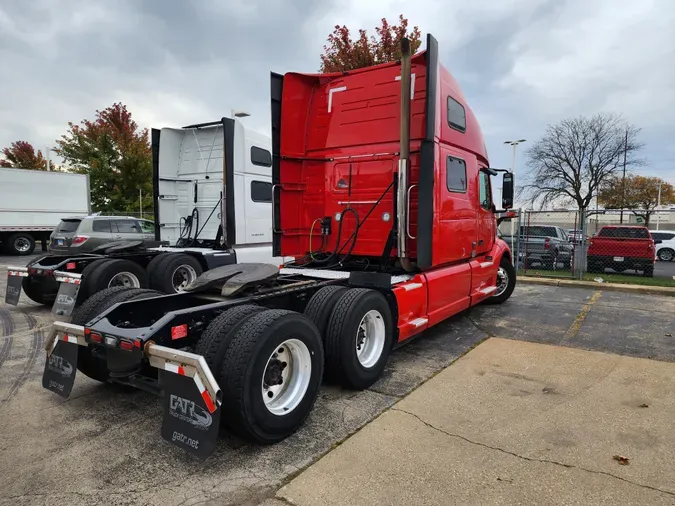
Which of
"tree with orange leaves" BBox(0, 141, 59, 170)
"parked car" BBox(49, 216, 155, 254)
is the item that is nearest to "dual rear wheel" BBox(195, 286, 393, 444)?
"parked car" BBox(49, 216, 155, 254)

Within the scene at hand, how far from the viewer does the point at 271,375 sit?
3.38 meters

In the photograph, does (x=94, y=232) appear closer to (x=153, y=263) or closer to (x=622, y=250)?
(x=153, y=263)

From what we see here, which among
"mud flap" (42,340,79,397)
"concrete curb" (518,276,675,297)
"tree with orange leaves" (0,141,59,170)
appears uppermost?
"tree with orange leaves" (0,141,59,170)

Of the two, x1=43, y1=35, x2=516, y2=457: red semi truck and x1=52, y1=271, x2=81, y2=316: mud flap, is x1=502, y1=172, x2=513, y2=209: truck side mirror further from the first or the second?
x1=52, y1=271, x2=81, y2=316: mud flap

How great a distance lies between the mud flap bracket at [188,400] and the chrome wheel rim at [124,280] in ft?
15.5

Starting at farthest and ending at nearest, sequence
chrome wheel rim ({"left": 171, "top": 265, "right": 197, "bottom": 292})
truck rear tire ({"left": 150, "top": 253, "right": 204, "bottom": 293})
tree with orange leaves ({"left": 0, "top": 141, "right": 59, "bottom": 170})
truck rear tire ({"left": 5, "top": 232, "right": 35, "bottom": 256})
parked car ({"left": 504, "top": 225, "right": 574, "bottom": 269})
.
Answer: tree with orange leaves ({"left": 0, "top": 141, "right": 59, "bottom": 170}) < truck rear tire ({"left": 5, "top": 232, "right": 35, "bottom": 256}) < parked car ({"left": 504, "top": 225, "right": 574, "bottom": 269}) < chrome wheel rim ({"left": 171, "top": 265, "right": 197, "bottom": 292}) < truck rear tire ({"left": 150, "top": 253, "right": 204, "bottom": 293})

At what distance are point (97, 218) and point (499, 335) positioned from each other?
12.5 metres

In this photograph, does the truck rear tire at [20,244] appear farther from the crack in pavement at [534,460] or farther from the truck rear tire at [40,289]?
the crack in pavement at [534,460]

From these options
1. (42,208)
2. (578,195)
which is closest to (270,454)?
(42,208)

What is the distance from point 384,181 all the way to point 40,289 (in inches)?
253

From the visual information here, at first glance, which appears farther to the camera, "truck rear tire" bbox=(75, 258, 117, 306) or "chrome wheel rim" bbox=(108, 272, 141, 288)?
"chrome wheel rim" bbox=(108, 272, 141, 288)

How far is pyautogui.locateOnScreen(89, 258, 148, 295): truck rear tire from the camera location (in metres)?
6.89

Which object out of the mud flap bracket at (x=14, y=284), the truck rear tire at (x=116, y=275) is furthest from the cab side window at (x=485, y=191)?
the mud flap bracket at (x=14, y=284)

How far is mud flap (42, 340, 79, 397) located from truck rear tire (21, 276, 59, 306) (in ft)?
16.5
